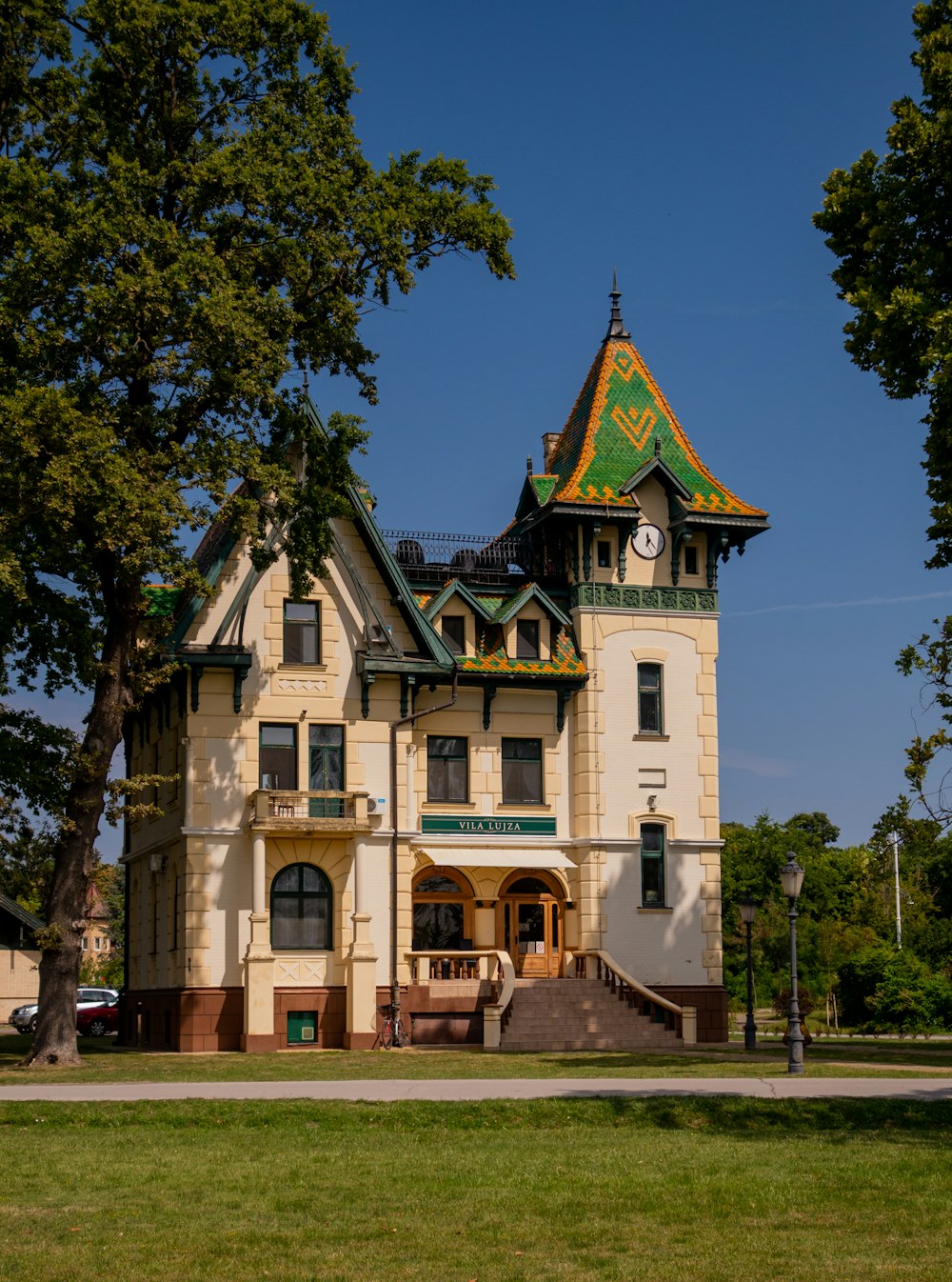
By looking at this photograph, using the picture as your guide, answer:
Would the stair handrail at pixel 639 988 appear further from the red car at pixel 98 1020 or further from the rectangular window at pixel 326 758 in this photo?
the red car at pixel 98 1020

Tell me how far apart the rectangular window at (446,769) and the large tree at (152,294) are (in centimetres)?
795

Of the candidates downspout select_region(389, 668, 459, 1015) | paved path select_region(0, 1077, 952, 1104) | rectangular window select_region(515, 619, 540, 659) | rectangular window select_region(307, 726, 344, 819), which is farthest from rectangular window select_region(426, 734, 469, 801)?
paved path select_region(0, 1077, 952, 1104)

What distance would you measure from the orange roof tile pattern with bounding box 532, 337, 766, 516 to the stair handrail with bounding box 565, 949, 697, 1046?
10952mm

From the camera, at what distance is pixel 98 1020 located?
52219mm

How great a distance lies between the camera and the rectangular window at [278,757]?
122ft

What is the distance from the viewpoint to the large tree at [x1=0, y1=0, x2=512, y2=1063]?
96.5 feet

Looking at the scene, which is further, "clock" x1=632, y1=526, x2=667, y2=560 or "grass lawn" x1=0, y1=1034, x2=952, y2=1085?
"clock" x1=632, y1=526, x2=667, y2=560

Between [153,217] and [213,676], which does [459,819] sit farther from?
[153,217]

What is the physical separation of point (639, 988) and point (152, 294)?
737 inches

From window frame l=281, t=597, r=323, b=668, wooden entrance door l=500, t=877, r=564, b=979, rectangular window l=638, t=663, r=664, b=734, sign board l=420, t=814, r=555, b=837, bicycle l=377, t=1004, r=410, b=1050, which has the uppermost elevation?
window frame l=281, t=597, r=323, b=668

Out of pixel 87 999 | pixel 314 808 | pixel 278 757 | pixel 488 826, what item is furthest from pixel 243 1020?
pixel 87 999

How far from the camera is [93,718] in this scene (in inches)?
1266

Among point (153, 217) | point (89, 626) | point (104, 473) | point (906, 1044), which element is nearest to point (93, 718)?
point (89, 626)

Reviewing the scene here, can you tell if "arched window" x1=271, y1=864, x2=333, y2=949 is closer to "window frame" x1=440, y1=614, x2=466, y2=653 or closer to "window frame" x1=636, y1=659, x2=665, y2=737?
"window frame" x1=440, y1=614, x2=466, y2=653
